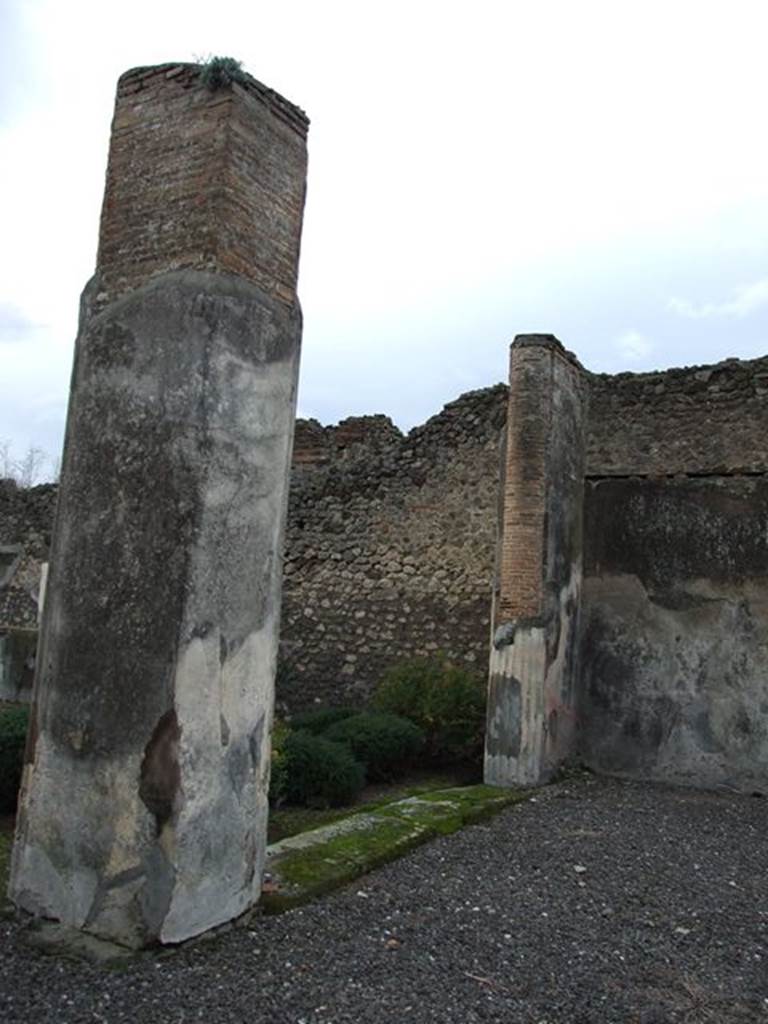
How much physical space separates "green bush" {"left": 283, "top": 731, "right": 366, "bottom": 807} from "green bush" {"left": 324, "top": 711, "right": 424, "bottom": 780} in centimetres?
74

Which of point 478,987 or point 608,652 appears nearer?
point 478,987

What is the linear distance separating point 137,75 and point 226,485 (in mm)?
2088

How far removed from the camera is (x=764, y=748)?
7.62 metres

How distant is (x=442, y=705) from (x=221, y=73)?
629cm

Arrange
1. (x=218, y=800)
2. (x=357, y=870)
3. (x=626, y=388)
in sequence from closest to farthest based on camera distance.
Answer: (x=218, y=800) < (x=357, y=870) < (x=626, y=388)

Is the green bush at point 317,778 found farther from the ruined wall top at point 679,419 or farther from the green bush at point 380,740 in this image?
the ruined wall top at point 679,419

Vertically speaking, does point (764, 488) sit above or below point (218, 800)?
above

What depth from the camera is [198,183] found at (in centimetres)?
395

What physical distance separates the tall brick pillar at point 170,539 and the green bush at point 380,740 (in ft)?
12.9

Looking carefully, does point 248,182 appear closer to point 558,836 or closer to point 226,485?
point 226,485

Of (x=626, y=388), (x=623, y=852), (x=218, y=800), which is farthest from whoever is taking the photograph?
(x=626, y=388)

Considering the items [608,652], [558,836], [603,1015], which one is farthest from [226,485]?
[608,652]

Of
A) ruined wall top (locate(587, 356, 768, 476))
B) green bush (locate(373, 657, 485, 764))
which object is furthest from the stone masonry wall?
ruined wall top (locate(587, 356, 768, 476))

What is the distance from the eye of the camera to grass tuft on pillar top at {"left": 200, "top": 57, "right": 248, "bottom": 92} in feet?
13.0
